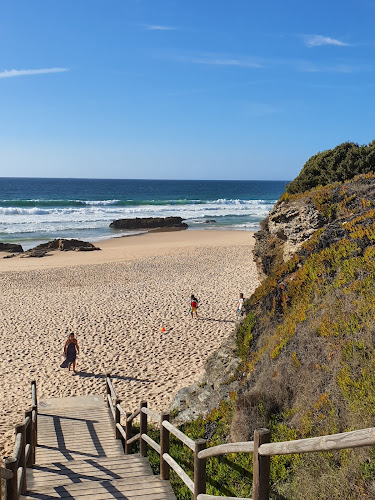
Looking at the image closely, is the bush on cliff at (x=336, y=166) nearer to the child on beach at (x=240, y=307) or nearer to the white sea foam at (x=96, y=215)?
the child on beach at (x=240, y=307)

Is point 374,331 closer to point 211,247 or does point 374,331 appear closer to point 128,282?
point 128,282

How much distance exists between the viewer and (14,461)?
13.9 feet

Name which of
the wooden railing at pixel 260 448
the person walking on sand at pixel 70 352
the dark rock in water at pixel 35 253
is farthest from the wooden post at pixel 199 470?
the dark rock in water at pixel 35 253

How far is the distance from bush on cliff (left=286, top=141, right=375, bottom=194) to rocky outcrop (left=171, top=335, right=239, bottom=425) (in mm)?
7769

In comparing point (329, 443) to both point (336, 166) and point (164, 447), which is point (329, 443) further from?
point (336, 166)

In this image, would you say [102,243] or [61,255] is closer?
[61,255]

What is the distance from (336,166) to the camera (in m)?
14.9

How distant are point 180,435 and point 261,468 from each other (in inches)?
65.6

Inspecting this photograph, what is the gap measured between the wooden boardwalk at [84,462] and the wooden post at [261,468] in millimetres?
1919

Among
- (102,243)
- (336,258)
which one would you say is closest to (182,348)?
(336,258)

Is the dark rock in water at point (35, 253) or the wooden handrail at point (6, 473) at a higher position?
the wooden handrail at point (6, 473)

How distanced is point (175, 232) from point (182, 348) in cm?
3463

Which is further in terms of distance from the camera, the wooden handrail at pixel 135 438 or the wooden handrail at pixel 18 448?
the wooden handrail at pixel 135 438

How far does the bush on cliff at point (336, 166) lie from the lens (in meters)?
14.5
